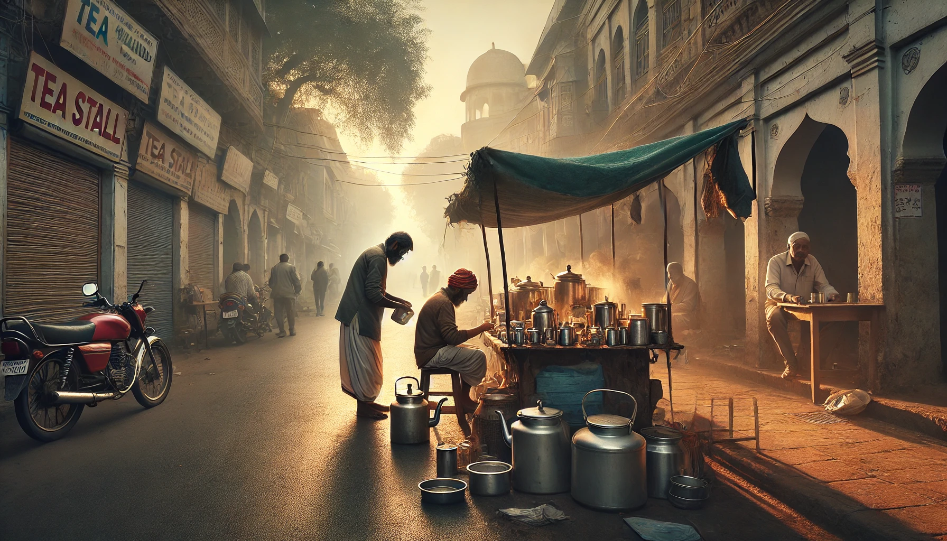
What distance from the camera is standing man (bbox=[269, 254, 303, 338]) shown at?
14016 millimetres

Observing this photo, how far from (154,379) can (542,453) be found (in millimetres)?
5116

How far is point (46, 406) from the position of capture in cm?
508

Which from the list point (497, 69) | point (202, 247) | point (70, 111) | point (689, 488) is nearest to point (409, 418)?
point (689, 488)

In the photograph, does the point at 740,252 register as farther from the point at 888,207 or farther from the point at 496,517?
the point at 496,517

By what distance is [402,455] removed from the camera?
4.70 metres

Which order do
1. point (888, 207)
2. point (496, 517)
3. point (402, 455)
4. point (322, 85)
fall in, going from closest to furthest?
point (496, 517), point (402, 455), point (888, 207), point (322, 85)

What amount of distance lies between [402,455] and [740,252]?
31.6ft

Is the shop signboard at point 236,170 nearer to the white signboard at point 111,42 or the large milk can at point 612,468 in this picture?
the white signboard at point 111,42

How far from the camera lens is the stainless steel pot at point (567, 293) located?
271 inches

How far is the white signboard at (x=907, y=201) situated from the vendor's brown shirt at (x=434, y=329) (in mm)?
4568

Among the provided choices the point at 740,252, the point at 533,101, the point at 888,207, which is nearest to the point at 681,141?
the point at 888,207

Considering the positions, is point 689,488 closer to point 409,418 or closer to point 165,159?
point 409,418

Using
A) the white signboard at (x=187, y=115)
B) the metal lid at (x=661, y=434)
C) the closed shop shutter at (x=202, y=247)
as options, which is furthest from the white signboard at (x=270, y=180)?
the metal lid at (x=661, y=434)

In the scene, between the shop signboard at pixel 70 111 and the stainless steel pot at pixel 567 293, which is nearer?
the stainless steel pot at pixel 567 293
